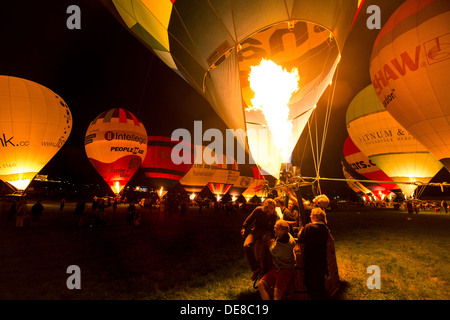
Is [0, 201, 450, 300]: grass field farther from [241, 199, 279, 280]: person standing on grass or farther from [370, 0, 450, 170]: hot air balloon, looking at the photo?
[370, 0, 450, 170]: hot air balloon

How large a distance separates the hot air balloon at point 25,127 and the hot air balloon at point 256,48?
983cm

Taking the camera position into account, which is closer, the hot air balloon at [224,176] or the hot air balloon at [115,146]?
the hot air balloon at [115,146]

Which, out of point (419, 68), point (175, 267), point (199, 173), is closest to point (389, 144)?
point (419, 68)

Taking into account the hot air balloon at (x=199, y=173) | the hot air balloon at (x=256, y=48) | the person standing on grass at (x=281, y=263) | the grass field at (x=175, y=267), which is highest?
the hot air balloon at (x=256, y=48)

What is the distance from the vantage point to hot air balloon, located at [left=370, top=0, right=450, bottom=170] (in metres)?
5.88

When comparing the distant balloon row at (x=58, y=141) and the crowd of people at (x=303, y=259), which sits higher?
the distant balloon row at (x=58, y=141)

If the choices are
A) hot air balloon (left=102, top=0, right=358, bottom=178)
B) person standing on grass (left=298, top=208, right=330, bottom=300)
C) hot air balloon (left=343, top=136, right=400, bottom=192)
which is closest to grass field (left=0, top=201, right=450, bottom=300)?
person standing on grass (left=298, top=208, right=330, bottom=300)

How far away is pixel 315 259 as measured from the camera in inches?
107

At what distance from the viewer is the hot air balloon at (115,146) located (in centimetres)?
1472

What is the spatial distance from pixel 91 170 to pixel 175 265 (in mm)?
57394

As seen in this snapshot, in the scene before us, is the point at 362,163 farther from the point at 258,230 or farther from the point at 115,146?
the point at 258,230

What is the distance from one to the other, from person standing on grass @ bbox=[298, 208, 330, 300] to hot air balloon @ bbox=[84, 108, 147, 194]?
14438 millimetres

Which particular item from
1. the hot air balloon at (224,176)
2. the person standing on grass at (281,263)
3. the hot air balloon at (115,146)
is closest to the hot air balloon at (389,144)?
the person standing on grass at (281,263)

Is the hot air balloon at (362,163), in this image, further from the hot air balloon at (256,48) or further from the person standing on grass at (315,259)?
the person standing on grass at (315,259)
